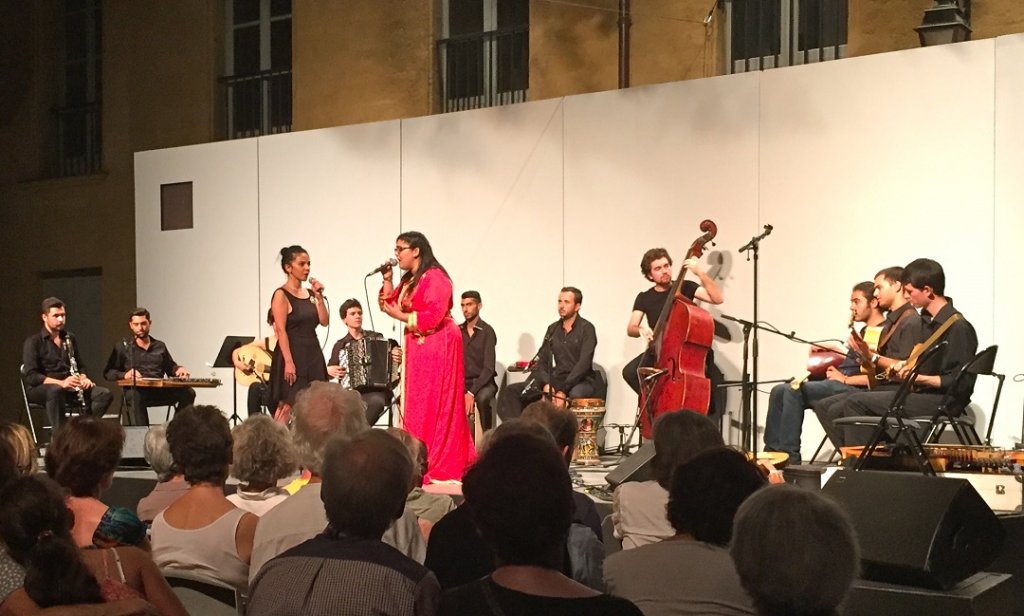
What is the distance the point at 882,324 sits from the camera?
7027 millimetres

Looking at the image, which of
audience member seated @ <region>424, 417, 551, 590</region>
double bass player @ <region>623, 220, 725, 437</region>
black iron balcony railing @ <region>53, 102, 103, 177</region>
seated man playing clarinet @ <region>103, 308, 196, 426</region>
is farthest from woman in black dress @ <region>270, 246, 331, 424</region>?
black iron balcony railing @ <region>53, 102, 103, 177</region>

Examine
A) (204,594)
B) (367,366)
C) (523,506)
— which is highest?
(523,506)

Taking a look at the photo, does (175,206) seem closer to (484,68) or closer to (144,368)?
(144,368)

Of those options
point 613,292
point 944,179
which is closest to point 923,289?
point 944,179

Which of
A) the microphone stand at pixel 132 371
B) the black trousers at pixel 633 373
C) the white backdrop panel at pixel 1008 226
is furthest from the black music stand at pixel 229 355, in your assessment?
the white backdrop panel at pixel 1008 226

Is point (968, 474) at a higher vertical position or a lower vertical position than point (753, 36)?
lower

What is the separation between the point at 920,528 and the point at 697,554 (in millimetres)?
1143

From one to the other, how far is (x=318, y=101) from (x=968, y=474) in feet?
25.8

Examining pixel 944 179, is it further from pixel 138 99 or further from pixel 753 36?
pixel 138 99

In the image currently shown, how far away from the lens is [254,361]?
9469mm

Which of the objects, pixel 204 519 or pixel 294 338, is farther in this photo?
pixel 294 338

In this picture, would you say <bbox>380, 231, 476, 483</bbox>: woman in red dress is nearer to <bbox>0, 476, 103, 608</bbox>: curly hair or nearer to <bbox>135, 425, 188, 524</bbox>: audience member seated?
<bbox>135, 425, 188, 524</bbox>: audience member seated

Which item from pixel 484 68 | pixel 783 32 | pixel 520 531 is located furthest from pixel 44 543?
pixel 484 68

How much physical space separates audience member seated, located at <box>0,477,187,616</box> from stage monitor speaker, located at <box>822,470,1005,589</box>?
5.94ft
